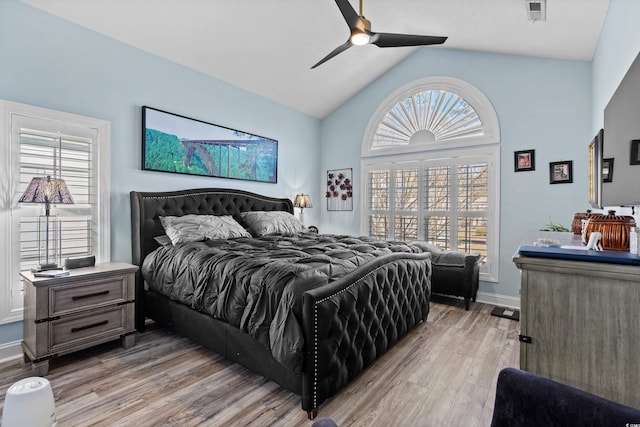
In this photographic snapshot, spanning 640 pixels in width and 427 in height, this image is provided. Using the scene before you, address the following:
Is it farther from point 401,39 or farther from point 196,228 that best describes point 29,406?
point 401,39

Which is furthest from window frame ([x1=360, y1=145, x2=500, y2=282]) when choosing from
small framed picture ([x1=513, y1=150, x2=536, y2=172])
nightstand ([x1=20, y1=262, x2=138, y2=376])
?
nightstand ([x1=20, y1=262, x2=138, y2=376])

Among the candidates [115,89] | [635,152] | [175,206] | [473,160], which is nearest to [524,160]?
[473,160]

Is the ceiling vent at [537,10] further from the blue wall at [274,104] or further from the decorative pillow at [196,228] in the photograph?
the decorative pillow at [196,228]

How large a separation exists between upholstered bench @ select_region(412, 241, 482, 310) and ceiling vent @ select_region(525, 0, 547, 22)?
8.17 ft

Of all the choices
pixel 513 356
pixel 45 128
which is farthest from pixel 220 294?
pixel 513 356

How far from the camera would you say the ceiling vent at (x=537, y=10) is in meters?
2.58

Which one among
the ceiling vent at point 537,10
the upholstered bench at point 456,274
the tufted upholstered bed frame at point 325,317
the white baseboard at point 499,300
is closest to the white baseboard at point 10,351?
the tufted upholstered bed frame at point 325,317

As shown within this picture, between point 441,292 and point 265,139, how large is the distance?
10.8 ft

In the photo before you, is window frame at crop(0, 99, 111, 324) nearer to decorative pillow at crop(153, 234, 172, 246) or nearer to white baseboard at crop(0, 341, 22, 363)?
white baseboard at crop(0, 341, 22, 363)

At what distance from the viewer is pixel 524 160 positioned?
3.90 meters

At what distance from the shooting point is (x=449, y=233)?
14.8 feet

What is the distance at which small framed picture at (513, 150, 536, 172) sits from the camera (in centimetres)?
385

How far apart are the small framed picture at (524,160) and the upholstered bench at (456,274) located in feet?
3.97

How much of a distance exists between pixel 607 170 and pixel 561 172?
231 cm
